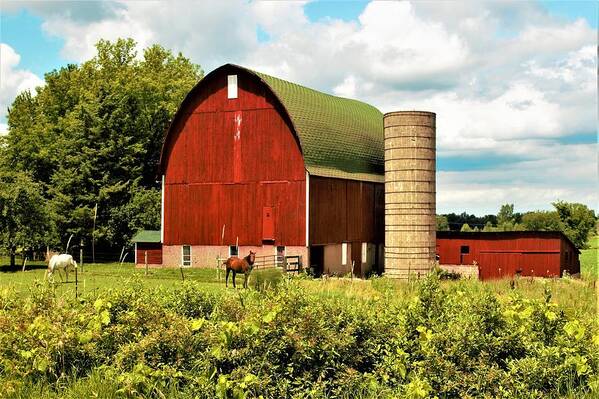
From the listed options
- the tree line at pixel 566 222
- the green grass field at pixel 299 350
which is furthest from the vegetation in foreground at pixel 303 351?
the tree line at pixel 566 222

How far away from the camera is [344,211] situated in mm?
42875

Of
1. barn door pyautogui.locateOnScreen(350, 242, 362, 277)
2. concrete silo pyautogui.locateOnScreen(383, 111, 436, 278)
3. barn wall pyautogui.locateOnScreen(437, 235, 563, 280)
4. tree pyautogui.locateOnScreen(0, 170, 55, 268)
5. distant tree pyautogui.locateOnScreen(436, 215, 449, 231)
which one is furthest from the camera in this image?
distant tree pyautogui.locateOnScreen(436, 215, 449, 231)

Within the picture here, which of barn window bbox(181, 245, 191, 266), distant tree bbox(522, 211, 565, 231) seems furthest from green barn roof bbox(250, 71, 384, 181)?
distant tree bbox(522, 211, 565, 231)

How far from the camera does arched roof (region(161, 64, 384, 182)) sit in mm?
40250

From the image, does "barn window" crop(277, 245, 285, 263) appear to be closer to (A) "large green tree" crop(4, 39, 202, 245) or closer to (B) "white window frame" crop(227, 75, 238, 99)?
(B) "white window frame" crop(227, 75, 238, 99)

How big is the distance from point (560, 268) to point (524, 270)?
2.08m

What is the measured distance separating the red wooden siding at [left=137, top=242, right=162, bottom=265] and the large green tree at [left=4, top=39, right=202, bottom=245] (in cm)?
418

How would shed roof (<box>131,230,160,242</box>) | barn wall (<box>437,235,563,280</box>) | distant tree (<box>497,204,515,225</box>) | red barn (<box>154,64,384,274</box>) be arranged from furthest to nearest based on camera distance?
distant tree (<box>497,204,515,225</box>)
shed roof (<box>131,230,160,242</box>)
barn wall (<box>437,235,563,280</box>)
red barn (<box>154,64,384,274</box>)

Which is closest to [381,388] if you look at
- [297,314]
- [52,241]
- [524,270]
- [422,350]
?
[422,350]

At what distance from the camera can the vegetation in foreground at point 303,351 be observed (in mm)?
9219

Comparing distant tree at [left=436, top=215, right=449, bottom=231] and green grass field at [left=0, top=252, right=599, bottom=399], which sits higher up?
distant tree at [left=436, top=215, right=449, bottom=231]

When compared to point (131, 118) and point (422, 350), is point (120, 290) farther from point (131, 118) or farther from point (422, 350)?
point (131, 118)

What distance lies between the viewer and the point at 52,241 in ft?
152

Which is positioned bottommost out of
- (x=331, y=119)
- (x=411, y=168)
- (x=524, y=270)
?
(x=524, y=270)
